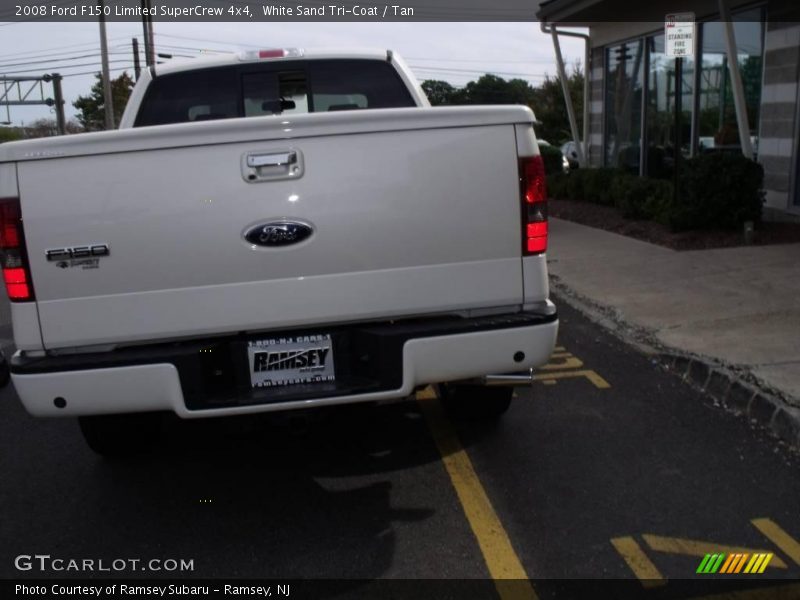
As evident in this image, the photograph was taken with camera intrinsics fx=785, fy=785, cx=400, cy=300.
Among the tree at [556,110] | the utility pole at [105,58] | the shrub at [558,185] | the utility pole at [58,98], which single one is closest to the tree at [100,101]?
the utility pole at [58,98]

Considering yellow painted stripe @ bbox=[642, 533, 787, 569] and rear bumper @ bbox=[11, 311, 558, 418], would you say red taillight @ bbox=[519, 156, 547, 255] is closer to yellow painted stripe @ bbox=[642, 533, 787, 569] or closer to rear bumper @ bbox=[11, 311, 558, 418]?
rear bumper @ bbox=[11, 311, 558, 418]

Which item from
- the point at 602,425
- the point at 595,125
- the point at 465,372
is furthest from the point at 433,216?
the point at 595,125

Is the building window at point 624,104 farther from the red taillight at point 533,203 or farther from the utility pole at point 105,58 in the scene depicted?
the utility pole at point 105,58

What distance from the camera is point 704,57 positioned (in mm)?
12742

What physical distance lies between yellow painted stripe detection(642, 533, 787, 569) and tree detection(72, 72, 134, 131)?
56275 mm

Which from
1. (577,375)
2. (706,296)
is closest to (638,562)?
(577,375)

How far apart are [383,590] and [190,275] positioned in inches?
57.6

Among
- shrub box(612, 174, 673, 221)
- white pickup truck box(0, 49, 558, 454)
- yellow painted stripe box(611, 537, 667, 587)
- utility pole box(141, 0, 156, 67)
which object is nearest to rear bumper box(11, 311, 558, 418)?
white pickup truck box(0, 49, 558, 454)

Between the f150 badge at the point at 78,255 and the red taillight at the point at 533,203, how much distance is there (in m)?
1.72

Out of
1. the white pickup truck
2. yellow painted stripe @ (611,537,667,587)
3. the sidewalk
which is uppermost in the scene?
the white pickup truck

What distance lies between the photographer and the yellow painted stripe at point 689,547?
3.21 meters

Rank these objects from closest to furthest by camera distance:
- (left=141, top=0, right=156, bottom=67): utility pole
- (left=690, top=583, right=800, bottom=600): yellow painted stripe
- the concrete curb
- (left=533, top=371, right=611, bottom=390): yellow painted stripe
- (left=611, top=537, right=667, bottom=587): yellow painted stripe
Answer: (left=690, top=583, right=800, bottom=600): yellow painted stripe
(left=611, top=537, right=667, bottom=587): yellow painted stripe
the concrete curb
(left=533, top=371, right=611, bottom=390): yellow painted stripe
(left=141, top=0, right=156, bottom=67): utility pole

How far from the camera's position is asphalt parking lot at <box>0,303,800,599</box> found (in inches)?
127

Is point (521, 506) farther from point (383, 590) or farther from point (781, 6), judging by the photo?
point (781, 6)
